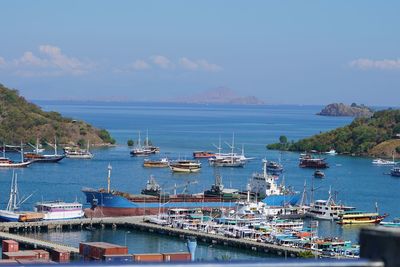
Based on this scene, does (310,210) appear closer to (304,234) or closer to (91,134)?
(304,234)

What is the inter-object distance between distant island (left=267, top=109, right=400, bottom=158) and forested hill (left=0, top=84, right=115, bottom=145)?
11225 mm

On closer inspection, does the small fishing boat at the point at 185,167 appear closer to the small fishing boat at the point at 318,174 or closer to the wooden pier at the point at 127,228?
the small fishing boat at the point at 318,174

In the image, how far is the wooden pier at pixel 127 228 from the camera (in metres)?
19.3

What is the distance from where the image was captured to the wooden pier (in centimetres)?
1931

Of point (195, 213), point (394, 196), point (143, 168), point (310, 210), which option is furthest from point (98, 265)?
point (143, 168)

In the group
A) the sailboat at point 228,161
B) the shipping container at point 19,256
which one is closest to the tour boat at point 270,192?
the shipping container at point 19,256

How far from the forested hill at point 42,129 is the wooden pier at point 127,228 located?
110ft

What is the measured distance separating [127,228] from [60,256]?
248 inches

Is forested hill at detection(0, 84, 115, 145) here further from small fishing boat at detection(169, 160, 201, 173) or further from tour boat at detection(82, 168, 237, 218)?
tour boat at detection(82, 168, 237, 218)

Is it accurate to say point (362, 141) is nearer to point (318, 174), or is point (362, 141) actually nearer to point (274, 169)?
point (274, 169)

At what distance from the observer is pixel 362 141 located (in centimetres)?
5566

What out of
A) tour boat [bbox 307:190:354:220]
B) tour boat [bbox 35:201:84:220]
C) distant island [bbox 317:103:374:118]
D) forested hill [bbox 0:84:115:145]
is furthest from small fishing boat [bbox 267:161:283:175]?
distant island [bbox 317:103:374:118]

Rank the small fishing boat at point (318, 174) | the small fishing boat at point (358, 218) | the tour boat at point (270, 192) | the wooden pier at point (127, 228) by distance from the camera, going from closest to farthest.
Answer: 1. the wooden pier at point (127, 228)
2. the small fishing boat at point (358, 218)
3. the tour boat at point (270, 192)
4. the small fishing boat at point (318, 174)

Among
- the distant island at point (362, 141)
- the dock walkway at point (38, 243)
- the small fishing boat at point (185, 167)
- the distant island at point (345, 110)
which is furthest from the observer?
the distant island at point (345, 110)
